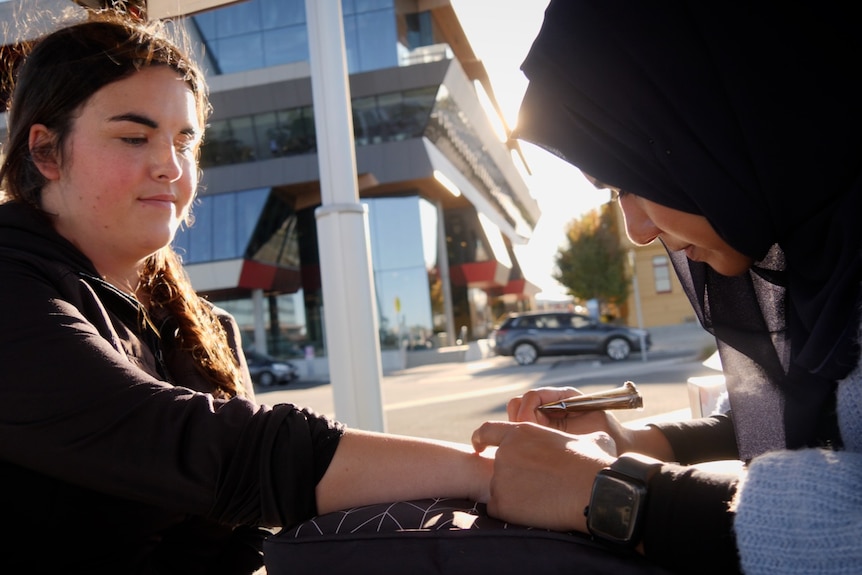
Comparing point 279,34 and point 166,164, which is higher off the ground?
point 279,34

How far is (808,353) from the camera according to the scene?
1.09m

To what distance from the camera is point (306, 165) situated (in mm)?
29297

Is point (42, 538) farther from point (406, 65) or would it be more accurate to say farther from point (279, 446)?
point (406, 65)

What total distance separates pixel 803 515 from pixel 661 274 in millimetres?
34283

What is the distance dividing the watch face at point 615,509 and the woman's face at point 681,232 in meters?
0.49

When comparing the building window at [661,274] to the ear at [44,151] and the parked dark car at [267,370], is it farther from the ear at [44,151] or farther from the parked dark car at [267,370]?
the ear at [44,151]

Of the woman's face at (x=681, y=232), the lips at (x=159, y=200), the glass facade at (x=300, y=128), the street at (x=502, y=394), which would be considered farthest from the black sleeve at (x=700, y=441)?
the glass facade at (x=300, y=128)

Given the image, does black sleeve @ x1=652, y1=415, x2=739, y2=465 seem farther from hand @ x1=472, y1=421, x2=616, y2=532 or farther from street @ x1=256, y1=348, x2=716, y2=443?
street @ x1=256, y1=348, x2=716, y2=443

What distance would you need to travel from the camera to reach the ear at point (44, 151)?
60.9 inches

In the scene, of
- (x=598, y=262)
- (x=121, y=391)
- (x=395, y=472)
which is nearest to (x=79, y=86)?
(x=121, y=391)

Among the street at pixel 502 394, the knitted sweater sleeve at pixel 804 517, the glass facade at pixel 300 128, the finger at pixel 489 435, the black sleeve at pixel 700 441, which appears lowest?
the street at pixel 502 394

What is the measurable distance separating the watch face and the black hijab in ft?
1.31

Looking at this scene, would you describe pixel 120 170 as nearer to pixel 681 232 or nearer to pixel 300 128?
pixel 681 232

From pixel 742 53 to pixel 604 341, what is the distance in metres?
18.0
